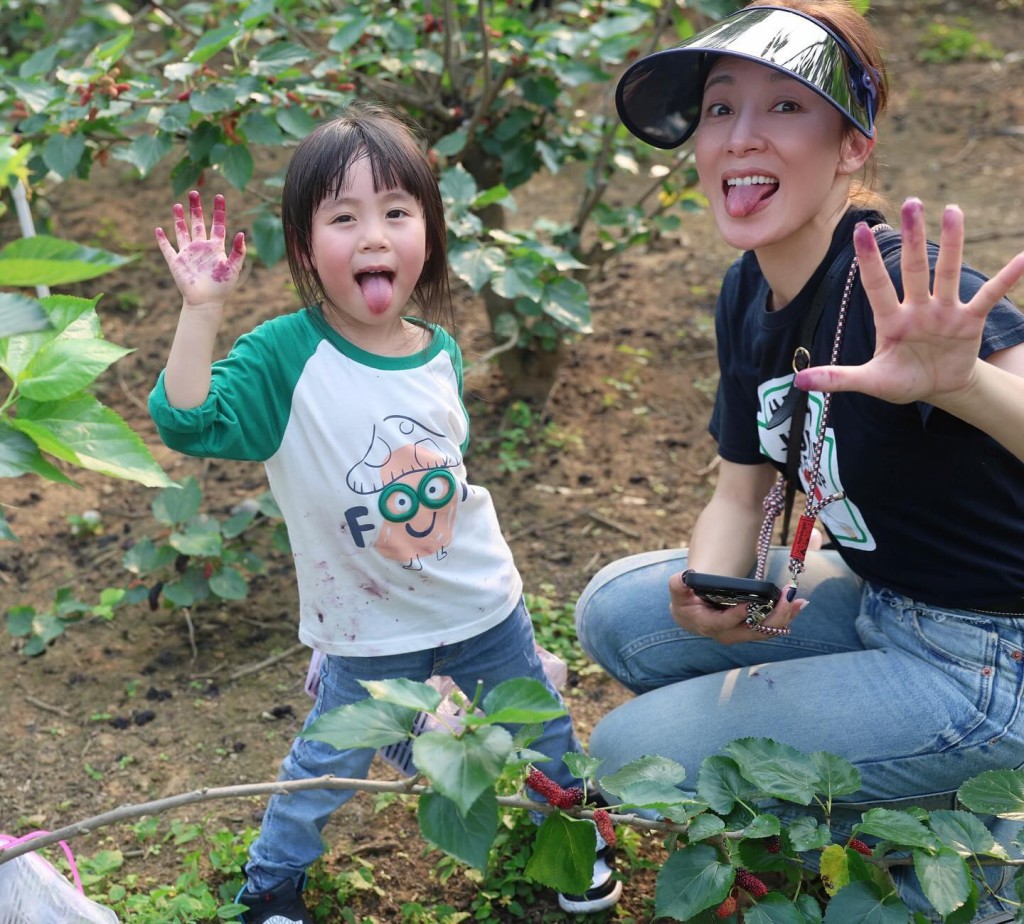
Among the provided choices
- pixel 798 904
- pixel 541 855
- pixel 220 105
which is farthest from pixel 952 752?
pixel 220 105

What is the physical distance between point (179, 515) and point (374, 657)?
2.83 feet

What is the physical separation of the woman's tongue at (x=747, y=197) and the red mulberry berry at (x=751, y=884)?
86 cm

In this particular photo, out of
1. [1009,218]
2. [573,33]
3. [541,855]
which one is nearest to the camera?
[541,855]

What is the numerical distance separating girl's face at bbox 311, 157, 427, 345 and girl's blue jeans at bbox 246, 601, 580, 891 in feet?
1.59

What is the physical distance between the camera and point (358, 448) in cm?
155

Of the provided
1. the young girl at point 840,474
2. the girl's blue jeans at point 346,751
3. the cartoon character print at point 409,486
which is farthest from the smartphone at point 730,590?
the cartoon character print at point 409,486

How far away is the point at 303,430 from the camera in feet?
5.06

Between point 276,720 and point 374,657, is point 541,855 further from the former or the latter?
point 276,720

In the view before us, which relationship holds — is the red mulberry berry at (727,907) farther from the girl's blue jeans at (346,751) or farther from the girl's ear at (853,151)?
the girl's ear at (853,151)

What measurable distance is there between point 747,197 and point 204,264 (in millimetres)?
731

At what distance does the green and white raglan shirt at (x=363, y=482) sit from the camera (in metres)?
1.53

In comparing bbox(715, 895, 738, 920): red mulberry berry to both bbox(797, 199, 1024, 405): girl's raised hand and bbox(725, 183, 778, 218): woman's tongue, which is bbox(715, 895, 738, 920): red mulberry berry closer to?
bbox(797, 199, 1024, 405): girl's raised hand

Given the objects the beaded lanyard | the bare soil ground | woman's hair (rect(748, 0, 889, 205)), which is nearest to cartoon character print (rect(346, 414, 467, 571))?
the beaded lanyard

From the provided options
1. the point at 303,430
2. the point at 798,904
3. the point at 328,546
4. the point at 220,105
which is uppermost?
the point at 220,105
